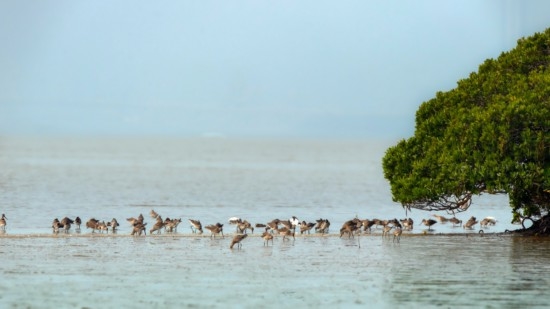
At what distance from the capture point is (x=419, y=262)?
2767cm

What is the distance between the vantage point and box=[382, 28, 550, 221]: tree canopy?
30.8 metres

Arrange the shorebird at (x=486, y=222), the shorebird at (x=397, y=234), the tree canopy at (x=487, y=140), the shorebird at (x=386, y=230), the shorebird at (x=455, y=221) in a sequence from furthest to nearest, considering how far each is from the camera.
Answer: the shorebird at (x=455, y=221), the shorebird at (x=486, y=222), the shorebird at (x=386, y=230), the shorebird at (x=397, y=234), the tree canopy at (x=487, y=140)

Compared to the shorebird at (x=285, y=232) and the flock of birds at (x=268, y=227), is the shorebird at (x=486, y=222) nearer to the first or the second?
the flock of birds at (x=268, y=227)

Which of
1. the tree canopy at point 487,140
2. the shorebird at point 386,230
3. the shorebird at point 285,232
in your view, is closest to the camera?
the tree canopy at point 487,140

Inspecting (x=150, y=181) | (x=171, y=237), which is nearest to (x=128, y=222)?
(x=171, y=237)

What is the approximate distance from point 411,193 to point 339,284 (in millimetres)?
8909

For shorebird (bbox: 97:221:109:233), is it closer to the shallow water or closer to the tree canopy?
the shallow water

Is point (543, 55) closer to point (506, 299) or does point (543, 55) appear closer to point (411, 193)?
point (411, 193)

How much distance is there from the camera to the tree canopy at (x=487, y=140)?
3077 cm

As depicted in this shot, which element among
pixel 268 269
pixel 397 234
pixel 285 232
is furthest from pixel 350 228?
pixel 268 269

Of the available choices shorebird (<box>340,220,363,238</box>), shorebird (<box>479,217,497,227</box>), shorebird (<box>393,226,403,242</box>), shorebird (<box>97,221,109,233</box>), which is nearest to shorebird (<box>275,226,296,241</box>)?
shorebird (<box>340,220,363,238</box>)

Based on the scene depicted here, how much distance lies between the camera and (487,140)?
3117 cm

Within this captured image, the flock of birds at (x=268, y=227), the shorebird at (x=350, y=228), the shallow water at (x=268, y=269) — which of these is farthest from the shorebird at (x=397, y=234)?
the shorebird at (x=350, y=228)

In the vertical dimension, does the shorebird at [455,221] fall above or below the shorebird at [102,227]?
above
